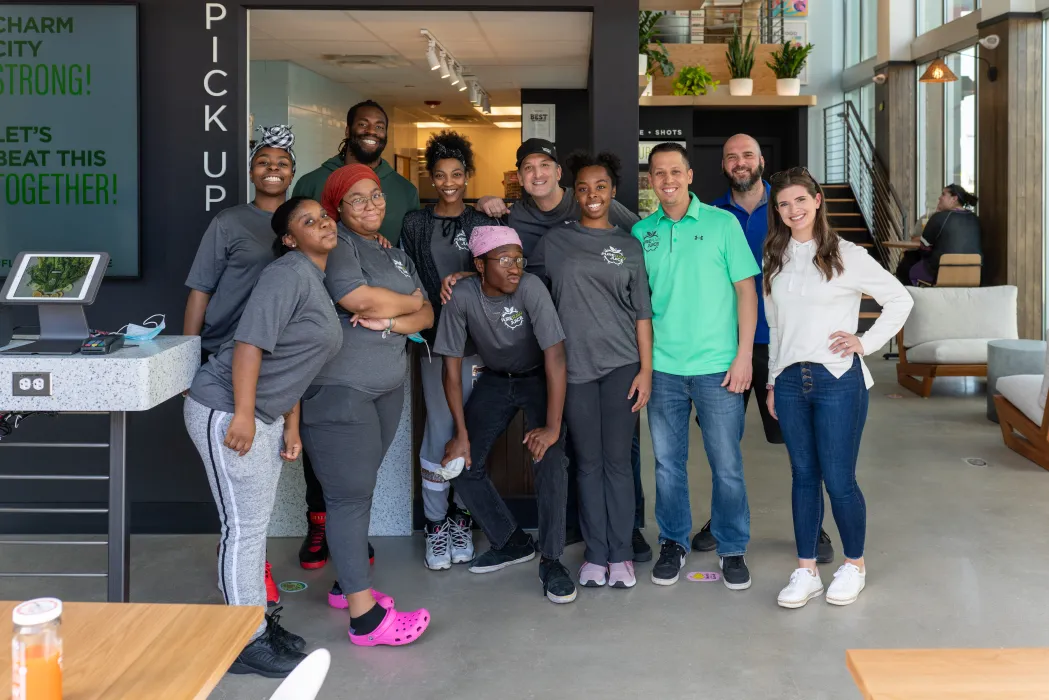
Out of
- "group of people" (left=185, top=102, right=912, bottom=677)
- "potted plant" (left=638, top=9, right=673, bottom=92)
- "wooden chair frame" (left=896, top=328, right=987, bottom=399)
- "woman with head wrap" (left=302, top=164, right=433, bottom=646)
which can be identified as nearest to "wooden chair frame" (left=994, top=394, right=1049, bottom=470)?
"wooden chair frame" (left=896, top=328, right=987, bottom=399)

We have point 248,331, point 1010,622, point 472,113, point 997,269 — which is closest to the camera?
point 248,331

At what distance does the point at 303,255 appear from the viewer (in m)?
2.90

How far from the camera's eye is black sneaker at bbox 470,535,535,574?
396 cm

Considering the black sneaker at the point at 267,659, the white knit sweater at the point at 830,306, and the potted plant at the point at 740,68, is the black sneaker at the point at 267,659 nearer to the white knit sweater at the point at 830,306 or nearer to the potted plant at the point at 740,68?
the white knit sweater at the point at 830,306

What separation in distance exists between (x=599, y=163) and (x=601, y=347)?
0.70m

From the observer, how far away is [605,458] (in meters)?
3.72

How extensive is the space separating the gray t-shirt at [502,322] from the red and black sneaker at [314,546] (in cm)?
102

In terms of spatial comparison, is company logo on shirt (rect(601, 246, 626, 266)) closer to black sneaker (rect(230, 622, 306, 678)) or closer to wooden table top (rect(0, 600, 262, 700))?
black sneaker (rect(230, 622, 306, 678))

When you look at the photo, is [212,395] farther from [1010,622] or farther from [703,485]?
[703,485]

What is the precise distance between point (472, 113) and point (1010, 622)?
9.52m

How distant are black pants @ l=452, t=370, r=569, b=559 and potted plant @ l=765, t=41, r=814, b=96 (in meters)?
11.1

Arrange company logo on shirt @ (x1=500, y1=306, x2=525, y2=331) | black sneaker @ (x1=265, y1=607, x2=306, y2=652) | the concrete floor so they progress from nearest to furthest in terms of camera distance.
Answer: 1. the concrete floor
2. black sneaker @ (x1=265, y1=607, x2=306, y2=652)
3. company logo on shirt @ (x1=500, y1=306, x2=525, y2=331)

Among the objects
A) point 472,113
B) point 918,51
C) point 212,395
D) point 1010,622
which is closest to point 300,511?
point 212,395

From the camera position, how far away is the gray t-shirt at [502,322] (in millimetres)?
3535
